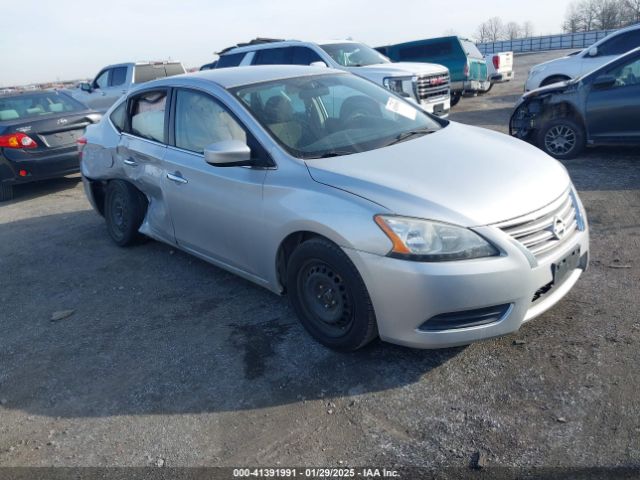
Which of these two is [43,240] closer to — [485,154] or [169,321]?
[169,321]

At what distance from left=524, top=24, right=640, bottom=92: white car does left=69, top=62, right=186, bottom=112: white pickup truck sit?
9871 mm

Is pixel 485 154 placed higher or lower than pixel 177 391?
higher

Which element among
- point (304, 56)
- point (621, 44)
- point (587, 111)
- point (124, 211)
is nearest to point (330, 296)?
point (124, 211)

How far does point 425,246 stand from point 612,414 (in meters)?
1.23

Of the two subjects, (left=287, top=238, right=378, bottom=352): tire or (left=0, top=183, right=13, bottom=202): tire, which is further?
(left=0, top=183, right=13, bottom=202): tire

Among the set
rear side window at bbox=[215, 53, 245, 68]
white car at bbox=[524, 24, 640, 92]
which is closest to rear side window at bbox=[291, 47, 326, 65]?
rear side window at bbox=[215, 53, 245, 68]

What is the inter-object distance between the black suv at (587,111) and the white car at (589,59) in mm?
4136

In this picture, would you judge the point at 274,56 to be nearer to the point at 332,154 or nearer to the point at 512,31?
the point at 332,154

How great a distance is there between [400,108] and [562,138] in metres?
4.25

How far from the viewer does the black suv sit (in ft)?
23.2

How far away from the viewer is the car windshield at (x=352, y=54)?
11445 millimetres

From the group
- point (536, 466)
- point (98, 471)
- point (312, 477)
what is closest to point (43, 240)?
point (98, 471)

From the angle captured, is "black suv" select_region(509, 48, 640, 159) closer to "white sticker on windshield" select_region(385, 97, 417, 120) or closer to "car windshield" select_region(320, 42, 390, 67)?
"white sticker on windshield" select_region(385, 97, 417, 120)

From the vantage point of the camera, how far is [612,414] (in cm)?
269
